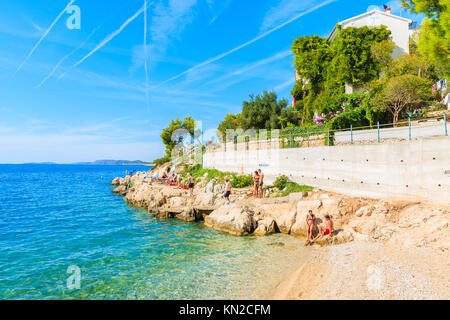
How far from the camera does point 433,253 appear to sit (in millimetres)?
8398

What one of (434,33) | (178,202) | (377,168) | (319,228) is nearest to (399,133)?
(377,168)

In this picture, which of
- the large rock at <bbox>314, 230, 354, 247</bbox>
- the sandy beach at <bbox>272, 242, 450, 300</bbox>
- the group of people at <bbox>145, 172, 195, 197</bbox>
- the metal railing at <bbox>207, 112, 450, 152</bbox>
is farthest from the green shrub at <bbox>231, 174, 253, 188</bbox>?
the sandy beach at <bbox>272, 242, 450, 300</bbox>

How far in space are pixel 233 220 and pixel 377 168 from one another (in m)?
8.72

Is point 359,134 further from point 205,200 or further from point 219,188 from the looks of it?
point 219,188

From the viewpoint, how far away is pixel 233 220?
14.1 metres

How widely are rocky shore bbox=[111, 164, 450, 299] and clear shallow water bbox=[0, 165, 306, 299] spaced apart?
837 millimetres

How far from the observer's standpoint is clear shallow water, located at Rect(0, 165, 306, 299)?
7.99 meters

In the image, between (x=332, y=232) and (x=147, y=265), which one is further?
(x=332, y=232)

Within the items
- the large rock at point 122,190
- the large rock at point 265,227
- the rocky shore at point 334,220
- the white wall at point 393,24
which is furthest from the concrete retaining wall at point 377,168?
the large rock at point 122,190

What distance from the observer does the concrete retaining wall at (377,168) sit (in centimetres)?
1091

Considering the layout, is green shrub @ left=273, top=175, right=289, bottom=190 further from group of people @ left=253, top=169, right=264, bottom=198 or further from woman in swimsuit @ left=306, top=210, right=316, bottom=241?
woman in swimsuit @ left=306, top=210, right=316, bottom=241
